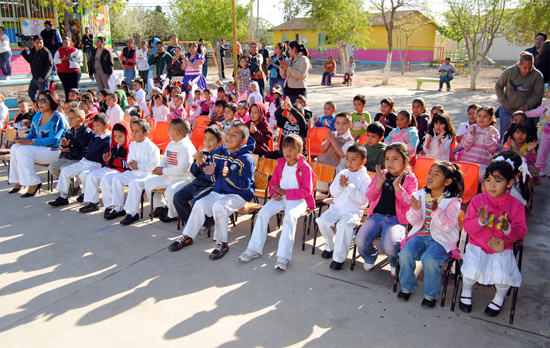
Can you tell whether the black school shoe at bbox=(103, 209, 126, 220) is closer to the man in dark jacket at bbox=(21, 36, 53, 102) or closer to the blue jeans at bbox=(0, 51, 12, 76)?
the man in dark jacket at bbox=(21, 36, 53, 102)

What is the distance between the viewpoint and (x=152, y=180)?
559 centimetres

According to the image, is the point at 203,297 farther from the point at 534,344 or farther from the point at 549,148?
the point at 549,148

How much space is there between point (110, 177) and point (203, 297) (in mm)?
2702

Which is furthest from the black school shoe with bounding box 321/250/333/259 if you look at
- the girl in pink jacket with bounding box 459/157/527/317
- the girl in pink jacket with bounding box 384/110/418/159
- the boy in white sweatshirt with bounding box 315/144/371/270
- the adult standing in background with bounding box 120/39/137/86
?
the adult standing in background with bounding box 120/39/137/86

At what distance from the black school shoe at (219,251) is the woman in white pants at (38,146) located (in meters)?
3.58

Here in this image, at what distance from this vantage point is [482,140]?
5789mm

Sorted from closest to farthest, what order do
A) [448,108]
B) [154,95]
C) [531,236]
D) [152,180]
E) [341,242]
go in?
[341,242], [531,236], [152,180], [154,95], [448,108]

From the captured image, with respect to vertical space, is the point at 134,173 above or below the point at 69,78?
below

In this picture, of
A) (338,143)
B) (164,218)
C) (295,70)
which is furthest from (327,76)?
(164,218)

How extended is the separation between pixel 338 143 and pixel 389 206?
78.9 inches

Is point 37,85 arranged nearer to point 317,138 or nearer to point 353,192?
point 317,138

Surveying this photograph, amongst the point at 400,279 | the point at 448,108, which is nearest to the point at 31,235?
the point at 400,279

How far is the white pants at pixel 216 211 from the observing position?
4723 mm

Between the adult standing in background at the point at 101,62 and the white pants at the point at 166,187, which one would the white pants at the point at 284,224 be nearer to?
the white pants at the point at 166,187
